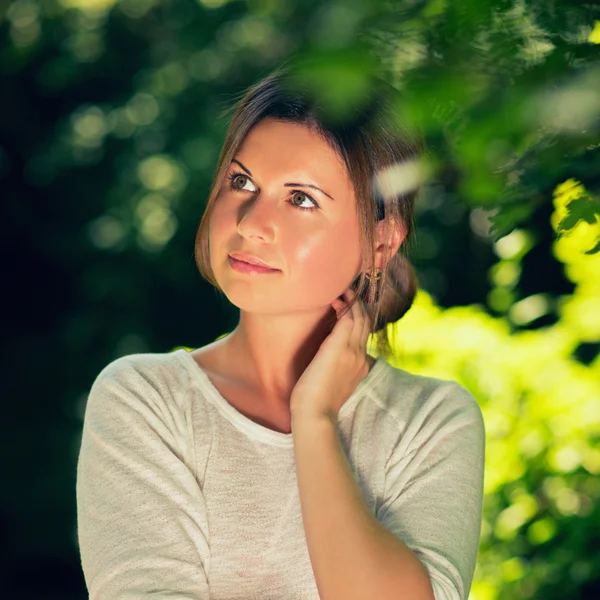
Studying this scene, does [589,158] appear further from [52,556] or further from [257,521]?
[52,556]

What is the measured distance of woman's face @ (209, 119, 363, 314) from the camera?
190cm

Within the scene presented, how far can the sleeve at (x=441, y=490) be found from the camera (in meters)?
1.83

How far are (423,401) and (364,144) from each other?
1.81 ft

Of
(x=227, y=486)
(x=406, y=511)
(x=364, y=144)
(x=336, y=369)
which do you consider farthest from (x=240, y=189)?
(x=406, y=511)

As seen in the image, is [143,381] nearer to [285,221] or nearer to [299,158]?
[285,221]

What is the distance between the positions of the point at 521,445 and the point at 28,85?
4.75 meters

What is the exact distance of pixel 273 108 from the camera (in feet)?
6.51

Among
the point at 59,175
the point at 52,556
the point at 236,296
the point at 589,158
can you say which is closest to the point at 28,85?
the point at 59,175

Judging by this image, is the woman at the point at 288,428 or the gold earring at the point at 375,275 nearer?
the woman at the point at 288,428

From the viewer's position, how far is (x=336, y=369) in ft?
6.57

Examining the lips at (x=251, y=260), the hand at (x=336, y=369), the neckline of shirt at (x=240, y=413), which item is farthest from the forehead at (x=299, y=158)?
the neckline of shirt at (x=240, y=413)

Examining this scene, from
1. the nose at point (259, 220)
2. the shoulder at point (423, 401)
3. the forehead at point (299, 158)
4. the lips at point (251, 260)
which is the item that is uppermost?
the forehead at point (299, 158)

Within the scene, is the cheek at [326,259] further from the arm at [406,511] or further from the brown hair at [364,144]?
the arm at [406,511]

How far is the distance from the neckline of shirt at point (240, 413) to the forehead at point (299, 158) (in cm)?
42
